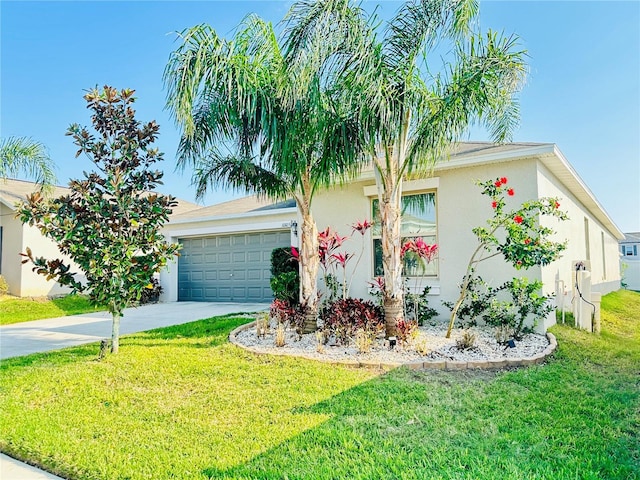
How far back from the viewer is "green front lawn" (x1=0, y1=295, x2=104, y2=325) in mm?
12250

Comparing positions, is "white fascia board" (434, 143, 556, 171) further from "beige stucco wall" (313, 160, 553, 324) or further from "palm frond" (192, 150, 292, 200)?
"palm frond" (192, 150, 292, 200)

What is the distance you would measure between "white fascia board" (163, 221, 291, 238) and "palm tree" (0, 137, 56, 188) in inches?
181

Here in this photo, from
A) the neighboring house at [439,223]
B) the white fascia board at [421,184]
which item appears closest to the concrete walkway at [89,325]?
the neighboring house at [439,223]

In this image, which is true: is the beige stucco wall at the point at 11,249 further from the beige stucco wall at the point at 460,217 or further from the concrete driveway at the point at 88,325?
the beige stucco wall at the point at 460,217

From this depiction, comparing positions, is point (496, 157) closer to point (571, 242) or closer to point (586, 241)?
point (571, 242)

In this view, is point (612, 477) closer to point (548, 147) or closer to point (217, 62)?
point (548, 147)

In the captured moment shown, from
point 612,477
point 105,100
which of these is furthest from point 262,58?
point 612,477

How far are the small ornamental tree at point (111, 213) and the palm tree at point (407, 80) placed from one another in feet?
10.4

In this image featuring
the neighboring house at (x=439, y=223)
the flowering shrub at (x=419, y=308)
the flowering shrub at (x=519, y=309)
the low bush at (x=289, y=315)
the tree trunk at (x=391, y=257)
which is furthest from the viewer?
the flowering shrub at (x=419, y=308)

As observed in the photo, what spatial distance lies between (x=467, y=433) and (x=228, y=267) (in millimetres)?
12312

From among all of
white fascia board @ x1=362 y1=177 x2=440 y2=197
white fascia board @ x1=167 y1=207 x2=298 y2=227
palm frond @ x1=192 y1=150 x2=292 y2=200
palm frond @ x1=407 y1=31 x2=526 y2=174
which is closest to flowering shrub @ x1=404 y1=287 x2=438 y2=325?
white fascia board @ x1=362 y1=177 x2=440 y2=197

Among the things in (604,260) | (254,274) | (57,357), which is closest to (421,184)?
(254,274)

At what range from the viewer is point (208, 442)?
3545 mm

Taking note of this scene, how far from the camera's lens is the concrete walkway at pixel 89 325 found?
8.02 m
